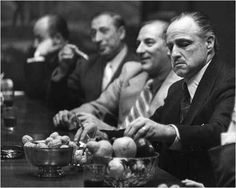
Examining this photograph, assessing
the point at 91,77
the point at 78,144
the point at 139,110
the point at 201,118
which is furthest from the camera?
the point at 91,77

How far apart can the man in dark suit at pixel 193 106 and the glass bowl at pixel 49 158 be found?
0.29m

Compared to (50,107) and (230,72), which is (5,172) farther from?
(50,107)

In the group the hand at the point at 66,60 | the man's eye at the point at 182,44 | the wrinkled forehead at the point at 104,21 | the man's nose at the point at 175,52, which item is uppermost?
the wrinkled forehead at the point at 104,21

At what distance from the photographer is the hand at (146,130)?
3.20m

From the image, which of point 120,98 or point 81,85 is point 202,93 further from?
point 81,85

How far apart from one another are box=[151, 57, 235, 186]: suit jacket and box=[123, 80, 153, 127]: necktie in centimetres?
112

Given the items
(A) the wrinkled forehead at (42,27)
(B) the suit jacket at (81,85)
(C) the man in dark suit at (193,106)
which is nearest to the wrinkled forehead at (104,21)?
(B) the suit jacket at (81,85)

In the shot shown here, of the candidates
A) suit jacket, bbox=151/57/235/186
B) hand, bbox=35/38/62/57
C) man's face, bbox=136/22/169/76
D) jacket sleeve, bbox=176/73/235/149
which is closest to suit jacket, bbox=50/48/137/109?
hand, bbox=35/38/62/57

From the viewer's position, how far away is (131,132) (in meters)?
3.19

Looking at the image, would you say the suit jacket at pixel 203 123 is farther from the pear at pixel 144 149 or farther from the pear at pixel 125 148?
the pear at pixel 125 148

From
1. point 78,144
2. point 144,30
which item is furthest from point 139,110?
point 78,144

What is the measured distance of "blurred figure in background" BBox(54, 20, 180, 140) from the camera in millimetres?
5164

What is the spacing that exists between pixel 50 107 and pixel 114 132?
3.20m

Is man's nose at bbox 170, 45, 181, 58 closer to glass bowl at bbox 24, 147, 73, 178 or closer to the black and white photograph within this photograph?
the black and white photograph
